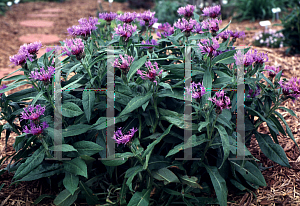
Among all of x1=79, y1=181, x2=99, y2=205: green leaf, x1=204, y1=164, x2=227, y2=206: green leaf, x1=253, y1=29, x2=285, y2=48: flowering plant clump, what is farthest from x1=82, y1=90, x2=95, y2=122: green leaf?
x1=253, y1=29, x2=285, y2=48: flowering plant clump

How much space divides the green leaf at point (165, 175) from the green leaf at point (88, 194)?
1.33 ft

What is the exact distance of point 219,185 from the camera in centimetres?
161

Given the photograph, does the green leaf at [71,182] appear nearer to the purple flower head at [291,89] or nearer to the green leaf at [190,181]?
the green leaf at [190,181]

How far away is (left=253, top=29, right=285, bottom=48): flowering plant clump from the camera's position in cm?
444

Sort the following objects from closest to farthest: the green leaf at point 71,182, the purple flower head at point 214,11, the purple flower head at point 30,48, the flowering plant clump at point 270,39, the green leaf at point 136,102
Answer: the green leaf at point 136,102
the green leaf at point 71,182
the purple flower head at point 30,48
the purple flower head at point 214,11
the flowering plant clump at point 270,39

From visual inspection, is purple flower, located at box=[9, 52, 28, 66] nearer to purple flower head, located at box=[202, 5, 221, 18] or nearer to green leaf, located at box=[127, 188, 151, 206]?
green leaf, located at box=[127, 188, 151, 206]

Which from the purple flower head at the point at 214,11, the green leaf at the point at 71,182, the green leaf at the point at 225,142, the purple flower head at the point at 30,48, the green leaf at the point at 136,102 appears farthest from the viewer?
the purple flower head at the point at 214,11

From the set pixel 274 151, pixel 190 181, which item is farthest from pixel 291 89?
pixel 190 181

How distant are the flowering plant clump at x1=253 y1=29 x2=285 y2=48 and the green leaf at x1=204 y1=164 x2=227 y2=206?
3.29 m

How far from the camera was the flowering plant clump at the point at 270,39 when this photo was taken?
14.6ft

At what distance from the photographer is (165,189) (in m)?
1.75

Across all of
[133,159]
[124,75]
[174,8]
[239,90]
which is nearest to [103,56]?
[124,75]

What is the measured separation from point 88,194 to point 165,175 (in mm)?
498

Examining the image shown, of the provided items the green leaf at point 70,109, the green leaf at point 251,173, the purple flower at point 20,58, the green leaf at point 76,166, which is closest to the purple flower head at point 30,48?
the purple flower at point 20,58
